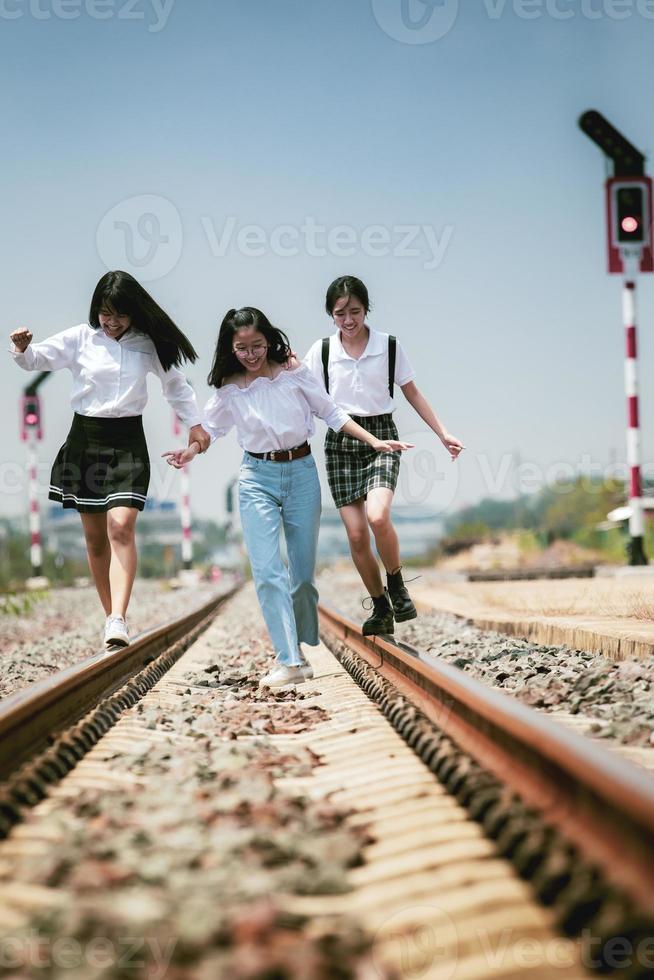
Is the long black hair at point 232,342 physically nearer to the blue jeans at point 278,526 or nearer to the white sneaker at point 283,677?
the blue jeans at point 278,526

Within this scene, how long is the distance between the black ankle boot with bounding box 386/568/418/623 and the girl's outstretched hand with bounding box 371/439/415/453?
88cm

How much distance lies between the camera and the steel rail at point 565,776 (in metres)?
1.72

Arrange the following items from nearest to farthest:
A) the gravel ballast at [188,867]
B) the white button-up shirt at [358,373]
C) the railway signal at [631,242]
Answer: the gravel ballast at [188,867]
the white button-up shirt at [358,373]
the railway signal at [631,242]

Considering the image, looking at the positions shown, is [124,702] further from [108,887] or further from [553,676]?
[108,887]

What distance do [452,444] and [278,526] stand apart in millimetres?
1053

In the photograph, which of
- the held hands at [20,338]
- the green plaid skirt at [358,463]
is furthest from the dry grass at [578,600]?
the held hands at [20,338]

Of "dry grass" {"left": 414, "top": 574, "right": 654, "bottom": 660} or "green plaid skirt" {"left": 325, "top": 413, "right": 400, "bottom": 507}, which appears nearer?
"green plaid skirt" {"left": 325, "top": 413, "right": 400, "bottom": 507}

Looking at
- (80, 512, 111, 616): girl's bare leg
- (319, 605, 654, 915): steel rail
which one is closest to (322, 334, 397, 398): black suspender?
(80, 512, 111, 616): girl's bare leg

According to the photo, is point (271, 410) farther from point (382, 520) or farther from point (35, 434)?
point (35, 434)

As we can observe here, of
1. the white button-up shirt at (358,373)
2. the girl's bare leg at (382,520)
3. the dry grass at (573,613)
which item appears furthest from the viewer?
the dry grass at (573,613)

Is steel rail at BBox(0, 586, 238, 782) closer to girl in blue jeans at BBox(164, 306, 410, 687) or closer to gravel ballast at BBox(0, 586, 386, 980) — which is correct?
gravel ballast at BBox(0, 586, 386, 980)

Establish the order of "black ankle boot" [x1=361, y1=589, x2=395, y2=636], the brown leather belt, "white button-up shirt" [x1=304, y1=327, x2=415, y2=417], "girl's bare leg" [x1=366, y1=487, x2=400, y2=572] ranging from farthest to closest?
"black ankle boot" [x1=361, y1=589, x2=395, y2=636], "white button-up shirt" [x1=304, y1=327, x2=415, y2=417], "girl's bare leg" [x1=366, y1=487, x2=400, y2=572], the brown leather belt

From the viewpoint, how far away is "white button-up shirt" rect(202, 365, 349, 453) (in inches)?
201

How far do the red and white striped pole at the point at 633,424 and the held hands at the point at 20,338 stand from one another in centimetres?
784
